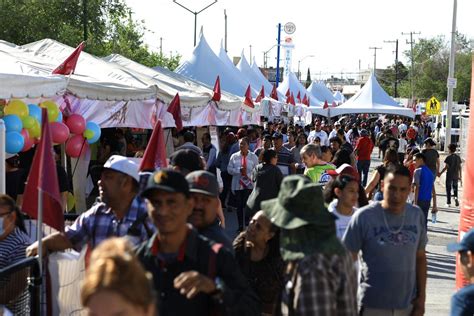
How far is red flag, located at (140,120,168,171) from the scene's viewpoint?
22.0ft

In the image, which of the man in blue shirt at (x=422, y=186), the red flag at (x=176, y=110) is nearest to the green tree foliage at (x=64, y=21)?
the red flag at (x=176, y=110)

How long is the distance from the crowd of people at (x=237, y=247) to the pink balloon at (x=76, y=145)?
499cm

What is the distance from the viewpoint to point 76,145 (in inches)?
451

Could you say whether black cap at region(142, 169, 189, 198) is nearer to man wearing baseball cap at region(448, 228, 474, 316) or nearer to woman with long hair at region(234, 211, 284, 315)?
woman with long hair at region(234, 211, 284, 315)

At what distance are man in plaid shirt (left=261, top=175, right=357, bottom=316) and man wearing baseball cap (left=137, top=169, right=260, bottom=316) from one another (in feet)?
0.77

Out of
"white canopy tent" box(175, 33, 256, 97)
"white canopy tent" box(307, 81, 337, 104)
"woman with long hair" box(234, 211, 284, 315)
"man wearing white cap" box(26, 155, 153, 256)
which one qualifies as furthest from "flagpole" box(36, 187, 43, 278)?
"white canopy tent" box(307, 81, 337, 104)

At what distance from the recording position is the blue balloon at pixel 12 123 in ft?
28.0

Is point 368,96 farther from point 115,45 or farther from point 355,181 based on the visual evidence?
point 355,181

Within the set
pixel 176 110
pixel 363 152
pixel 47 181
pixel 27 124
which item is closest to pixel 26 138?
pixel 27 124

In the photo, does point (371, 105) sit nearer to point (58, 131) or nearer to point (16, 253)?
point (58, 131)

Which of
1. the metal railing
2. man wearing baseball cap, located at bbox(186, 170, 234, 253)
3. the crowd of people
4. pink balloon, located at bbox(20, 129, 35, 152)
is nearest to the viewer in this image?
the crowd of people

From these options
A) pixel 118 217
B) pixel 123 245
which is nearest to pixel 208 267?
pixel 123 245

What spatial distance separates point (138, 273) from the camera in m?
2.70

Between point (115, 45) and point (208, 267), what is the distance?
1681 inches
